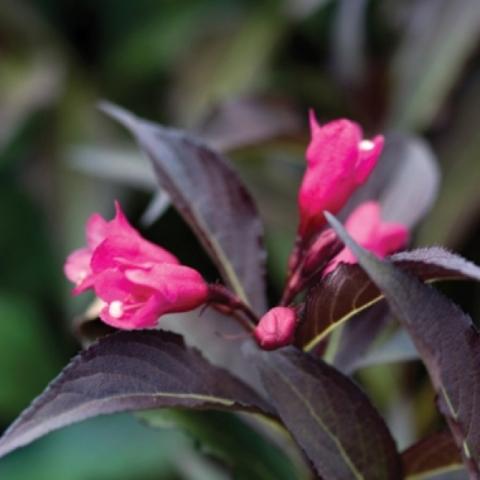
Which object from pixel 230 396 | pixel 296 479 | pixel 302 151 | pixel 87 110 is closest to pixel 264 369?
pixel 230 396

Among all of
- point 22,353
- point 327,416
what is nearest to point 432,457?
point 327,416

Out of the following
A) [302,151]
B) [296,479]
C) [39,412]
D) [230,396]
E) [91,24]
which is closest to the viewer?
[39,412]

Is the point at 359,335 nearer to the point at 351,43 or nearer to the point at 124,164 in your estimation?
the point at 124,164

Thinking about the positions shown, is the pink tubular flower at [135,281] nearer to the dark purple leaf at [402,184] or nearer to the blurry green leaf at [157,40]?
the dark purple leaf at [402,184]

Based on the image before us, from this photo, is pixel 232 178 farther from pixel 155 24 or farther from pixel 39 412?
pixel 155 24

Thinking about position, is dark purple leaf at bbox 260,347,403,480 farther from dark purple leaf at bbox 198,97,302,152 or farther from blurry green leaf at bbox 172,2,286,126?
blurry green leaf at bbox 172,2,286,126

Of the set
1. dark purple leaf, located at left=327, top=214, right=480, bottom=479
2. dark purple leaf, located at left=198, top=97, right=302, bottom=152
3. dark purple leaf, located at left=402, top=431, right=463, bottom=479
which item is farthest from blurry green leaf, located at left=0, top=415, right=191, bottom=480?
dark purple leaf, located at left=327, top=214, right=480, bottom=479

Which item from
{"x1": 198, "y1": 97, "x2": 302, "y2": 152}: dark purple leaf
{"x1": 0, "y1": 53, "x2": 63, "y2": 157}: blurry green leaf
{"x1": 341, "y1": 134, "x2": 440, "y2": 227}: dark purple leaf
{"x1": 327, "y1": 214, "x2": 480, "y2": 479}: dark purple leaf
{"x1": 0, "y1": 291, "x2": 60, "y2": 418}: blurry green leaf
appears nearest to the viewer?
{"x1": 327, "y1": 214, "x2": 480, "y2": 479}: dark purple leaf
